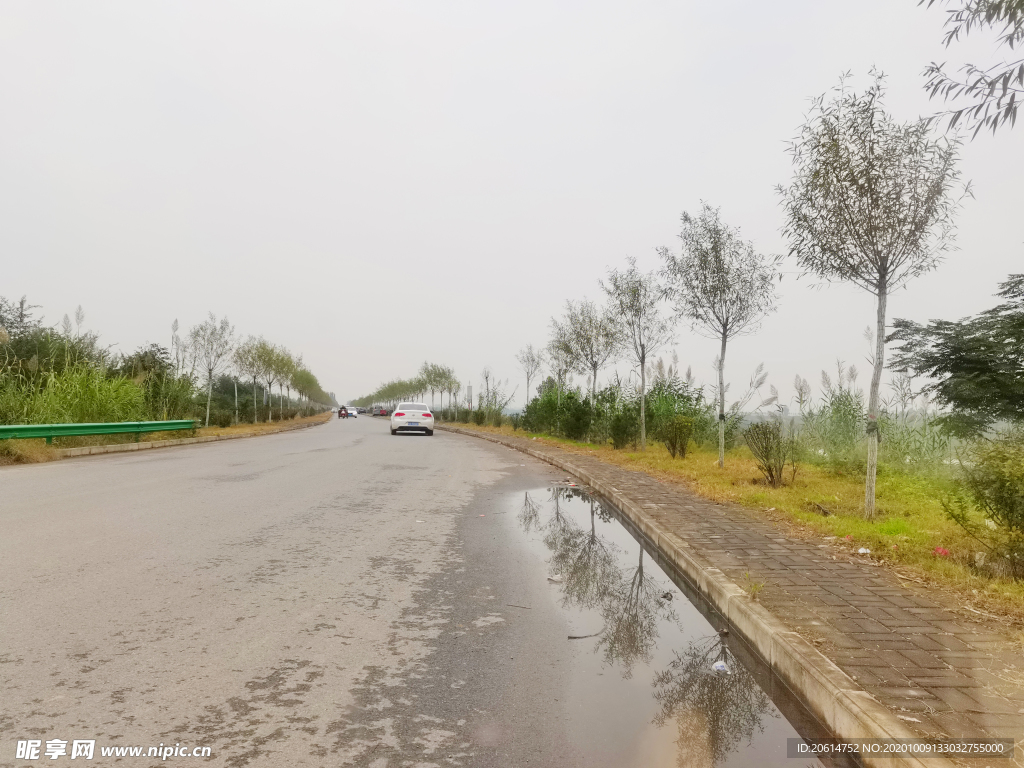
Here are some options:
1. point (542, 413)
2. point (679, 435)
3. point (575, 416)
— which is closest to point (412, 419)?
point (542, 413)

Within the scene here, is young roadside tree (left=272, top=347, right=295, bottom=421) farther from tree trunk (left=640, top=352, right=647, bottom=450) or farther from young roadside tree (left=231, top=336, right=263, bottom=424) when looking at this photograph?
tree trunk (left=640, top=352, right=647, bottom=450)

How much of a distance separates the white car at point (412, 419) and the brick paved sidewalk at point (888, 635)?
968 inches

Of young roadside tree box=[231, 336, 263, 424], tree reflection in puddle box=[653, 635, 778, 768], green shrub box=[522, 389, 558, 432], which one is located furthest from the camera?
young roadside tree box=[231, 336, 263, 424]

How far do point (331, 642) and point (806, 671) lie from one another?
→ 288 cm

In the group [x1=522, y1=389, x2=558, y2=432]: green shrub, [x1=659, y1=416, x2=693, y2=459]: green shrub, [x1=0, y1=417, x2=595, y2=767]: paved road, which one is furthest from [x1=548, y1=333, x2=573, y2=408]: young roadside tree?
[x1=0, y1=417, x2=595, y2=767]: paved road

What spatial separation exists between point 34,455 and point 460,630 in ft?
48.0

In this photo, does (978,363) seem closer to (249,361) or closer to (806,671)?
(806,671)

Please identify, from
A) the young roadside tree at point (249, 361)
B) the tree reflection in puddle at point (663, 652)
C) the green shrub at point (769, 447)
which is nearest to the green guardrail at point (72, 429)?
the tree reflection in puddle at point (663, 652)

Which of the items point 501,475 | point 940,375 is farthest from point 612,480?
point 940,375

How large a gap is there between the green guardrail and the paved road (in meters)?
7.14

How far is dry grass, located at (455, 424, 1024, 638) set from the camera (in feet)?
16.5

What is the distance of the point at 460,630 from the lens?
14.6ft

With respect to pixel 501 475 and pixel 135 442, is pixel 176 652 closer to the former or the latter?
pixel 501 475

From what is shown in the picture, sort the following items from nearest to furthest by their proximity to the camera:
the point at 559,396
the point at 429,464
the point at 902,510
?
the point at 902,510 → the point at 429,464 → the point at 559,396
